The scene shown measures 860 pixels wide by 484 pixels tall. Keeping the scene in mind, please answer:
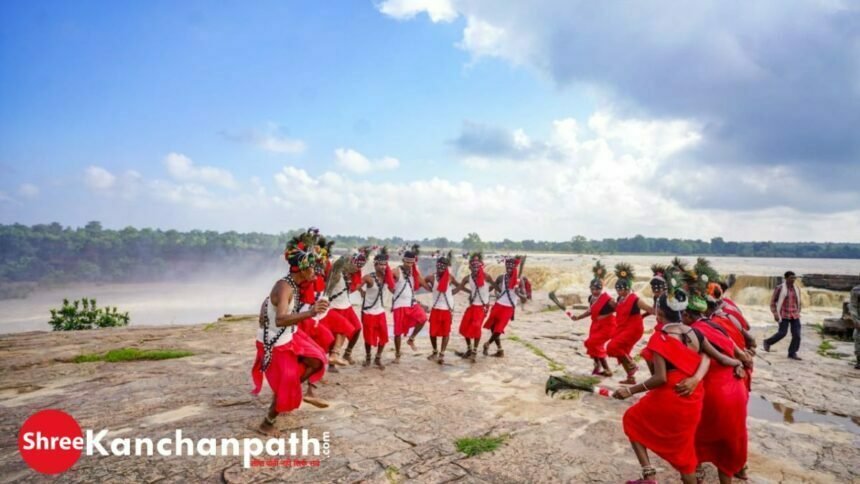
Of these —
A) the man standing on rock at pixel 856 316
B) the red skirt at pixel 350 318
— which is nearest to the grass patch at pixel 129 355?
the red skirt at pixel 350 318

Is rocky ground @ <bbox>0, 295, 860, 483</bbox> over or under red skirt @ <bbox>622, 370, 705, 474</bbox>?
under

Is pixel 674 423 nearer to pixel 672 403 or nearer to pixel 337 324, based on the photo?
pixel 672 403

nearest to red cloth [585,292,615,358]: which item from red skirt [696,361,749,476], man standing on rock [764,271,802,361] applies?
red skirt [696,361,749,476]

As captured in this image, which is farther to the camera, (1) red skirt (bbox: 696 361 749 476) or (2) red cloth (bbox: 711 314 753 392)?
(2) red cloth (bbox: 711 314 753 392)

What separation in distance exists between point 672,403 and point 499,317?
17.7 feet

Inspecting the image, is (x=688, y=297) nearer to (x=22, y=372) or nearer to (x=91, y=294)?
(x=22, y=372)

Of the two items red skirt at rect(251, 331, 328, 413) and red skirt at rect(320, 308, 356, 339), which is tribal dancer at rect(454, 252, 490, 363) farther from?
red skirt at rect(251, 331, 328, 413)

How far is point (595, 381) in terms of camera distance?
718 centimetres

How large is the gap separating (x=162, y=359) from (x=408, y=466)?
692cm

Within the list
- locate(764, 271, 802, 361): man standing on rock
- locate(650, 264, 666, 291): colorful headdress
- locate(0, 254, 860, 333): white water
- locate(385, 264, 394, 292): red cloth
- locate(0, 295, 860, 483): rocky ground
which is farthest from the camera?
locate(0, 254, 860, 333): white water

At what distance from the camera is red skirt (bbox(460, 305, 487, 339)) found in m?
8.47

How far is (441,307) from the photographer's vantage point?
27.6 ft

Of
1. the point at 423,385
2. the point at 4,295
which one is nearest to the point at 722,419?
the point at 423,385

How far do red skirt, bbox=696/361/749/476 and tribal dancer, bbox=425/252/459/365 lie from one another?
509 centimetres
